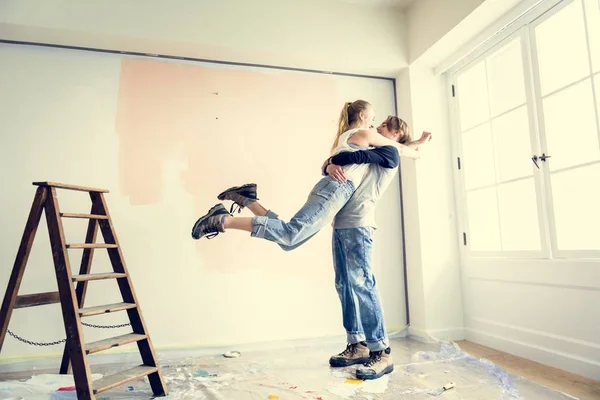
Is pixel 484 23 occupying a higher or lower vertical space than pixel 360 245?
higher

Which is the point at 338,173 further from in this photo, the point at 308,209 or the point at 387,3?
the point at 387,3

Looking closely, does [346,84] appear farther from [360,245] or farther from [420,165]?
[360,245]

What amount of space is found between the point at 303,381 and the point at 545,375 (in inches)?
50.6

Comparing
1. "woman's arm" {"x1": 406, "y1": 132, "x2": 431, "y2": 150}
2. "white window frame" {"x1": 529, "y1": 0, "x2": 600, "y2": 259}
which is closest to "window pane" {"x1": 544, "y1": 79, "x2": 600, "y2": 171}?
"white window frame" {"x1": 529, "y1": 0, "x2": 600, "y2": 259}

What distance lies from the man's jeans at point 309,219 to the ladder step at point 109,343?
749 mm

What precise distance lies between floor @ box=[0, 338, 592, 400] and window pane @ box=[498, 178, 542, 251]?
80 cm

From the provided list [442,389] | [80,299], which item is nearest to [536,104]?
[442,389]

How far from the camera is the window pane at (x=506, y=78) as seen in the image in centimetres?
264

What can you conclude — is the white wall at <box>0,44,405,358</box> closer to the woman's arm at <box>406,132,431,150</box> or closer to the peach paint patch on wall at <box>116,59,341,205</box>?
the peach paint patch on wall at <box>116,59,341,205</box>

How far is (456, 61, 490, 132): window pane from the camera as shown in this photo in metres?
2.99

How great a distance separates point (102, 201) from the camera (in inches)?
88.4

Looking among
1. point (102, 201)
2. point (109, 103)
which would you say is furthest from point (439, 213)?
point (109, 103)

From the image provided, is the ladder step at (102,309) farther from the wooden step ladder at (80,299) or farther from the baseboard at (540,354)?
the baseboard at (540,354)

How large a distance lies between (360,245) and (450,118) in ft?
5.59
